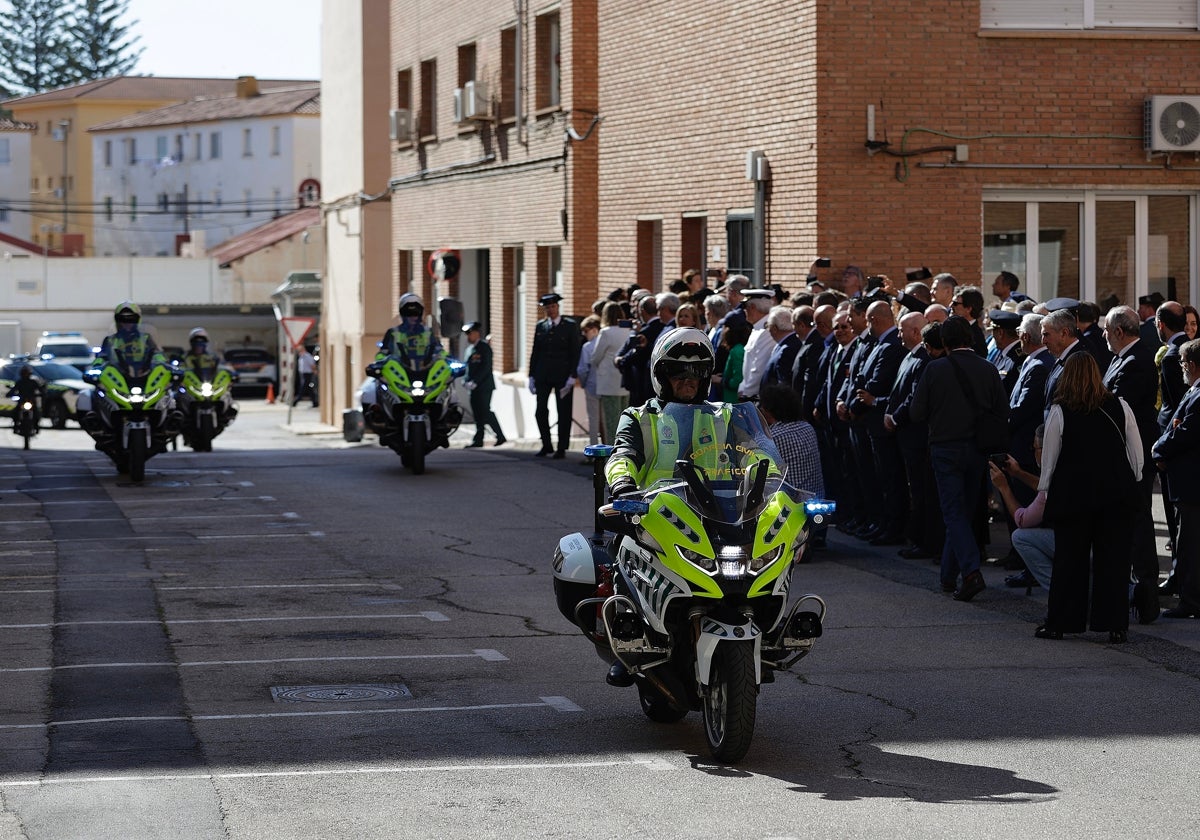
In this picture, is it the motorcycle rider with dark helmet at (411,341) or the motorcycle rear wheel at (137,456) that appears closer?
the motorcycle rear wheel at (137,456)

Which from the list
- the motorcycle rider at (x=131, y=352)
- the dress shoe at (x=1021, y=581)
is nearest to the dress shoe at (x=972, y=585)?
the dress shoe at (x=1021, y=581)

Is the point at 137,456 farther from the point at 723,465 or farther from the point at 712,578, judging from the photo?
the point at 712,578

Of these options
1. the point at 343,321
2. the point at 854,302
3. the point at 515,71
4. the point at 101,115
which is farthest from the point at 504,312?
the point at 101,115

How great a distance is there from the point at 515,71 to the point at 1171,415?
68.8ft

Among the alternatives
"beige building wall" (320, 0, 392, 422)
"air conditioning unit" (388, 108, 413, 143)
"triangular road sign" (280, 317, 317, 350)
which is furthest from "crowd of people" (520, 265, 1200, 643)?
"beige building wall" (320, 0, 392, 422)

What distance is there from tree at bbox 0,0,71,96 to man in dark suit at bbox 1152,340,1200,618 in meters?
112

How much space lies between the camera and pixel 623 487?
326 inches

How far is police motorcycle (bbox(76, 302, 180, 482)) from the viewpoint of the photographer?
2100 cm

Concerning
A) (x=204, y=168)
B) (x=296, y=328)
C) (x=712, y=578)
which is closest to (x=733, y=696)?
(x=712, y=578)

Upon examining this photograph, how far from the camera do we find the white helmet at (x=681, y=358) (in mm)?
8594

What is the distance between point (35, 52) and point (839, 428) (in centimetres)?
11032

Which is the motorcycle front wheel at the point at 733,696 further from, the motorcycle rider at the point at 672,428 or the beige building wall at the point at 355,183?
the beige building wall at the point at 355,183

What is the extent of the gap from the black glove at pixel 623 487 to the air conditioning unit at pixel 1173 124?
43.4 feet

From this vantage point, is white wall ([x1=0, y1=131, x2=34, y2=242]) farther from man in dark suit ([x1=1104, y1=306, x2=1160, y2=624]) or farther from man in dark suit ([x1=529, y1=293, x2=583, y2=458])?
man in dark suit ([x1=1104, y1=306, x2=1160, y2=624])
